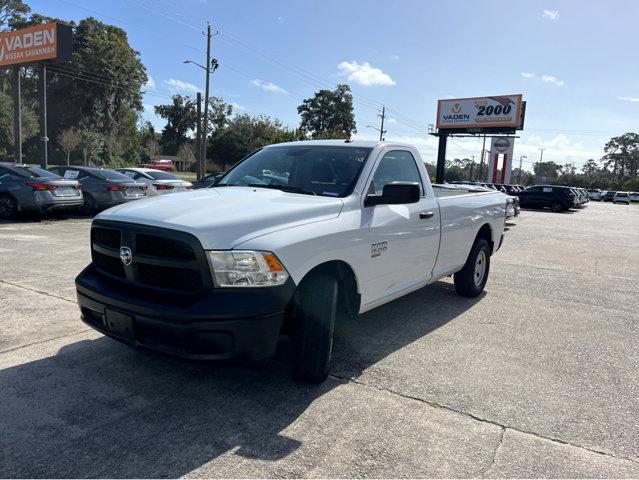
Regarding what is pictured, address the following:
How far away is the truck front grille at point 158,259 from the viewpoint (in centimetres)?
307

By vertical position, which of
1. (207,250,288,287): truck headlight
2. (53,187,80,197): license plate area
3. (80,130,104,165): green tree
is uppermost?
(80,130,104,165): green tree

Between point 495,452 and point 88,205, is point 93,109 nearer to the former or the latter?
point 88,205

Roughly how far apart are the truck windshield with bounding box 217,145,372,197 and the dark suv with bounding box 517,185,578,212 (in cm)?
3247

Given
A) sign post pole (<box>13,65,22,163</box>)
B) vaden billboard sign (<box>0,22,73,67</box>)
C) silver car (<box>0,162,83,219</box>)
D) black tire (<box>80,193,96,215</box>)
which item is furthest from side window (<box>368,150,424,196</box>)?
sign post pole (<box>13,65,22,163</box>)

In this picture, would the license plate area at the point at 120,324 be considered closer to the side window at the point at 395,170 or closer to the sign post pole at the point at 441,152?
the side window at the point at 395,170

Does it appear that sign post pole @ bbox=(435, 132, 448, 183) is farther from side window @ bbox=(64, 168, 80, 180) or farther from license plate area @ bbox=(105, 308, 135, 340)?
license plate area @ bbox=(105, 308, 135, 340)

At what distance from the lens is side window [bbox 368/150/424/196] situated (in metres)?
4.40

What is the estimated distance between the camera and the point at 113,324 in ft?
11.0

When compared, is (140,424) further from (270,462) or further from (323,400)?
(323,400)

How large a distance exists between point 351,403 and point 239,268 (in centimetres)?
129

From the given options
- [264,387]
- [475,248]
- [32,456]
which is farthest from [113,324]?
[475,248]

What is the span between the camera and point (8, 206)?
11828 mm

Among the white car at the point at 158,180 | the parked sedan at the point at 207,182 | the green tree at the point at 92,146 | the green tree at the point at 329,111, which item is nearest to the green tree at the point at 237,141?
the green tree at the point at 92,146

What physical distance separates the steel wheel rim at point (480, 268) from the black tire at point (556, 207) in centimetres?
2961
